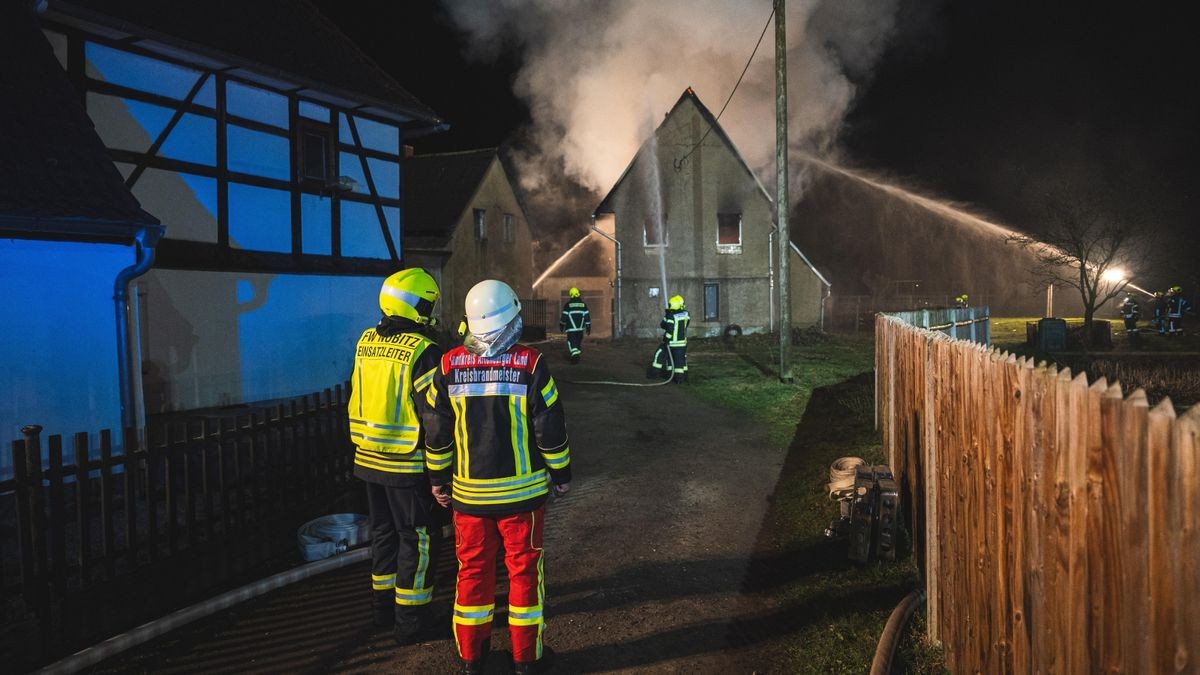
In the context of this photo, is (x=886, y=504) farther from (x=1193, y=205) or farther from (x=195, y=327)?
(x=1193, y=205)

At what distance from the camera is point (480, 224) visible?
30500 mm

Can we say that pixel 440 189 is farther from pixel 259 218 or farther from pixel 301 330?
pixel 259 218

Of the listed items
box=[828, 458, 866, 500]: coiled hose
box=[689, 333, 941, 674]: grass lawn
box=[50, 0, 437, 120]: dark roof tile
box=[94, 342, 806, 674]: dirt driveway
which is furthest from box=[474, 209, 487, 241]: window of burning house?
box=[828, 458, 866, 500]: coiled hose

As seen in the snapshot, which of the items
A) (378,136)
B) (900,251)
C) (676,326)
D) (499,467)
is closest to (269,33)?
(378,136)

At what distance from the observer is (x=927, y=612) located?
4.30 metres

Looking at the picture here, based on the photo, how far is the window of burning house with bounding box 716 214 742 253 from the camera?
30.3 meters

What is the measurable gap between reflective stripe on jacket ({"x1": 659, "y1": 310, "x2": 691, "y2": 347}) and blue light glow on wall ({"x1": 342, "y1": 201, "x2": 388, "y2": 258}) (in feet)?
18.7

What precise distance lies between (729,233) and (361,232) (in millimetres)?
19435

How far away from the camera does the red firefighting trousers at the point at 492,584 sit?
12.5 ft

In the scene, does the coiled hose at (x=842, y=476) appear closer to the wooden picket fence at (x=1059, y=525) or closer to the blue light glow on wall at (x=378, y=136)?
the wooden picket fence at (x=1059, y=525)

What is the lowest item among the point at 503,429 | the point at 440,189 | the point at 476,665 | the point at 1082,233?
the point at 476,665

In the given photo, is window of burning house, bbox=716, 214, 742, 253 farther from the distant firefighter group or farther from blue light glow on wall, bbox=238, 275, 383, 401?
blue light glow on wall, bbox=238, 275, 383, 401

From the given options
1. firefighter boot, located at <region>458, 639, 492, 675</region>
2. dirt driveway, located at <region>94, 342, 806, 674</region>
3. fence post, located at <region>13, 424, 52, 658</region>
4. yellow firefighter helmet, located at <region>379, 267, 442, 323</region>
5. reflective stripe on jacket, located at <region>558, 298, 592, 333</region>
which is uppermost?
yellow firefighter helmet, located at <region>379, 267, 442, 323</region>

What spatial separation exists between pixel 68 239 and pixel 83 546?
188 inches
